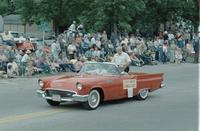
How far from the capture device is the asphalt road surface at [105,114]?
35.2 feet

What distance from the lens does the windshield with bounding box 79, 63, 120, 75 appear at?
47.5ft

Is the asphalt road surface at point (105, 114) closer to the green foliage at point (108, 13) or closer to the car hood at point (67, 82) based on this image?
the car hood at point (67, 82)

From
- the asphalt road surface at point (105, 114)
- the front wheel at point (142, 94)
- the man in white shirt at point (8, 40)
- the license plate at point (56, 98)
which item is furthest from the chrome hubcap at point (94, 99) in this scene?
the man in white shirt at point (8, 40)

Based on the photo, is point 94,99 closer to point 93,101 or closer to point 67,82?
point 93,101

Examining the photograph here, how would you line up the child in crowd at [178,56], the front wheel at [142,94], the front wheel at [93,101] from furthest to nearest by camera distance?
1. the child in crowd at [178,56]
2. the front wheel at [142,94]
3. the front wheel at [93,101]

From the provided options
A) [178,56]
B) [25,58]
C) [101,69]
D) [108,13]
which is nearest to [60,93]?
[101,69]

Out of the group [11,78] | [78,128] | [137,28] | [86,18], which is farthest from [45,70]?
[137,28]

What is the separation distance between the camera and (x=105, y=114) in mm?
12516

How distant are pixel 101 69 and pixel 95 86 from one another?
1.33 meters

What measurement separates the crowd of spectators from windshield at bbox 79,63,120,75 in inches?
286

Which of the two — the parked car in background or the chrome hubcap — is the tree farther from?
the chrome hubcap

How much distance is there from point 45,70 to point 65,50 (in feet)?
13.9

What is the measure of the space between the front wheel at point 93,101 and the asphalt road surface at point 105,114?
0.47 feet

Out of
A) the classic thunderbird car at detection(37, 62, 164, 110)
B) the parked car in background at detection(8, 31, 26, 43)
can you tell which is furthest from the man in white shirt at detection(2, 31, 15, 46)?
the classic thunderbird car at detection(37, 62, 164, 110)
